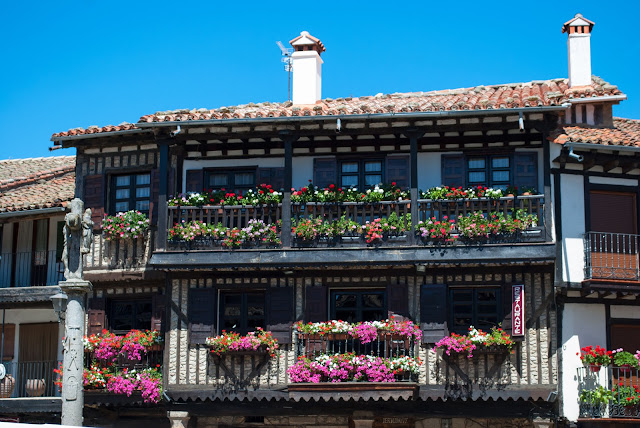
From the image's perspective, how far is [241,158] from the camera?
87.1ft

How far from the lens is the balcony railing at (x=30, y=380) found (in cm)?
2770

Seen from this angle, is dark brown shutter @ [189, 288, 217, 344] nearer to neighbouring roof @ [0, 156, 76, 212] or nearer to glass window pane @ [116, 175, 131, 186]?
glass window pane @ [116, 175, 131, 186]

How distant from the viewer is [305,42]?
1094 inches

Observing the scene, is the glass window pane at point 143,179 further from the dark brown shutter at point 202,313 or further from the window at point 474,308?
the window at point 474,308

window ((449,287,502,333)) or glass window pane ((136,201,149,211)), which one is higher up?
glass window pane ((136,201,149,211))

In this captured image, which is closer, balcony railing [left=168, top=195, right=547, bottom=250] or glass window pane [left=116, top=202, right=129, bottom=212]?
balcony railing [left=168, top=195, right=547, bottom=250]

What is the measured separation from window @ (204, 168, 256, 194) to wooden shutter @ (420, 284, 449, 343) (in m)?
4.64

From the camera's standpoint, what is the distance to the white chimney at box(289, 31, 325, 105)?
1093 inches

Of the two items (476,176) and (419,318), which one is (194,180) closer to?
(419,318)

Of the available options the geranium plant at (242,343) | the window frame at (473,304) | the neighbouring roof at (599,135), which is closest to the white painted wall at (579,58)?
the neighbouring roof at (599,135)

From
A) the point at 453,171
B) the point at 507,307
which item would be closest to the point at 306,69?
the point at 453,171

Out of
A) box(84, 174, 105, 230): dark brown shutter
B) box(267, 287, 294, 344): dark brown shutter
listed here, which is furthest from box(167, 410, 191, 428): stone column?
box(84, 174, 105, 230): dark brown shutter

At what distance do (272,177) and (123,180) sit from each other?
11.8ft

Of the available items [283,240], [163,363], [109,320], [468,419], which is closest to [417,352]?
[468,419]
